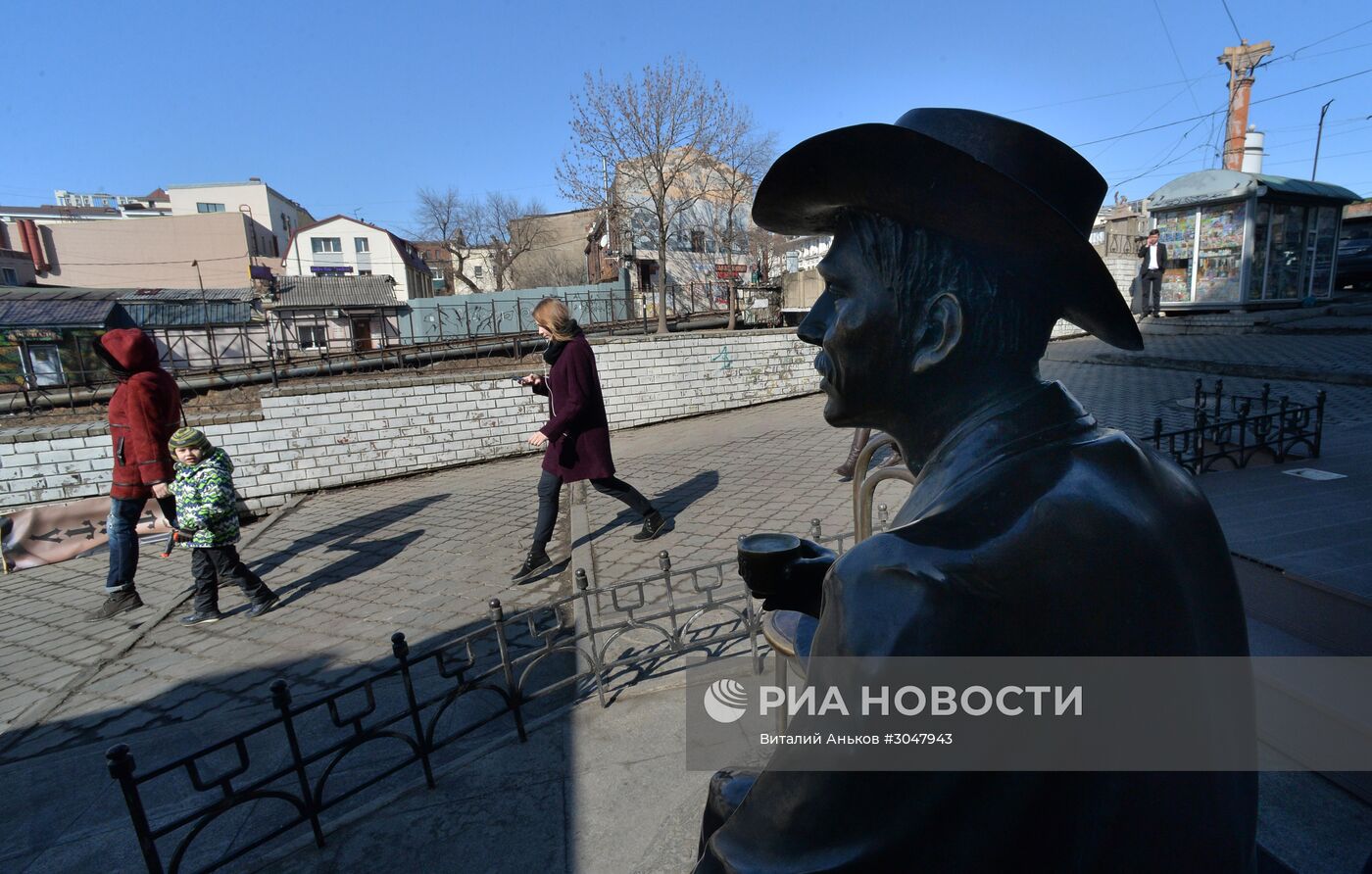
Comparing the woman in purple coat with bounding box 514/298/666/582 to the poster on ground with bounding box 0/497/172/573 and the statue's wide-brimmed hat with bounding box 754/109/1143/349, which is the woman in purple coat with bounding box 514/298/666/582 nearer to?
the statue's wide-brimmed hat with bounding box 754/109/1143/349

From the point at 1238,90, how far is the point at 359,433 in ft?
83.8

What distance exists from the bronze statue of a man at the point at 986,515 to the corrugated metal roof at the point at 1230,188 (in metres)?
18.6

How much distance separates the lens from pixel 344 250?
149 feet

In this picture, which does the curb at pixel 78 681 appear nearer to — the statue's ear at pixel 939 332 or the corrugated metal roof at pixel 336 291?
the statue's ear at pixel 939 332

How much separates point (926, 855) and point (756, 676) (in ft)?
9.39

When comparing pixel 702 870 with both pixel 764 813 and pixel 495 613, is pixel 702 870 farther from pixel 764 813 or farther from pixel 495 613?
pixel 495 613

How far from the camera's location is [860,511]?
1.49m

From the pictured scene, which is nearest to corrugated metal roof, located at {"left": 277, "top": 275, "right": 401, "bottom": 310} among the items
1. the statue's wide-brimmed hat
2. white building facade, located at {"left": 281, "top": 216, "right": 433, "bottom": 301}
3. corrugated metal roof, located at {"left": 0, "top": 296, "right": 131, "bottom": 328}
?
white building facade, located at {"left": 281, "top": 216, "right": 433, "bottom": 301}

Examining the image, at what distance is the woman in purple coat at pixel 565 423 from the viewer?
17.0 ft

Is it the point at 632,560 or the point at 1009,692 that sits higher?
the point at 1009,692

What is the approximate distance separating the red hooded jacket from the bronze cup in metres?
5.68

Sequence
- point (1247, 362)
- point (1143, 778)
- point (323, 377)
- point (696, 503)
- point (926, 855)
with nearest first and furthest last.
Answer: point (926, 855) → point (1143, 778) → point (696, 503) → point (1247, 362) → point (323, 377)

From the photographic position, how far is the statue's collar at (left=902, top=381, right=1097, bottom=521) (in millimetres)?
933

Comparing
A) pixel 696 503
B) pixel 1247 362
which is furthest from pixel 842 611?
pixel 1247 362
